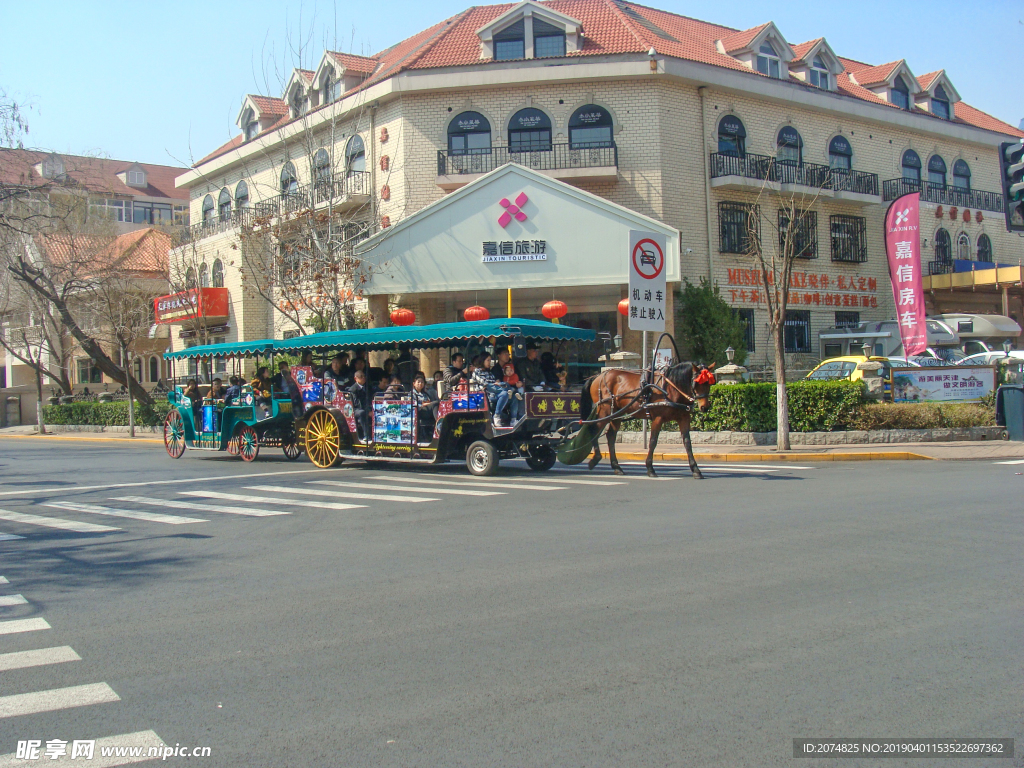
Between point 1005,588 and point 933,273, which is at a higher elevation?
point 933,273

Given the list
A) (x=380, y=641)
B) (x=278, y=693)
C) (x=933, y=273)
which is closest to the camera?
(x=278, y=693)

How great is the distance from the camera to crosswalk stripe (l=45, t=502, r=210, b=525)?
11094 millimetres

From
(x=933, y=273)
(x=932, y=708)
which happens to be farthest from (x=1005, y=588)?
(x=933, y=273)

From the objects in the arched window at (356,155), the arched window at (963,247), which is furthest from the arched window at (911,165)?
the arched window at (356,155)

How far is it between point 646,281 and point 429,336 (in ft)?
17.6

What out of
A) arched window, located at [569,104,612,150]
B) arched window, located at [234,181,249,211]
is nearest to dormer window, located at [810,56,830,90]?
arched window, located at [569,104,612,150]

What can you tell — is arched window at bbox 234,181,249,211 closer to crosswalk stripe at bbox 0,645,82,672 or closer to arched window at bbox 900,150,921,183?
arched window at bbox 900,150,921,183

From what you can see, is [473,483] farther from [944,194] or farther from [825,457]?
[944,194]

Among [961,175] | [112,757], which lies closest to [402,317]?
[112,757]

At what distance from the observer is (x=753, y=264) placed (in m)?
31.0

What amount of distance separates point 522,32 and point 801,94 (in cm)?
1045

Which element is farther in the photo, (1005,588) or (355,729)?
(1005,588)

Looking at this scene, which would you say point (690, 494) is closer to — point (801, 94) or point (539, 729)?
Answer: point (539, 729)

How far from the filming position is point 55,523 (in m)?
11.1
